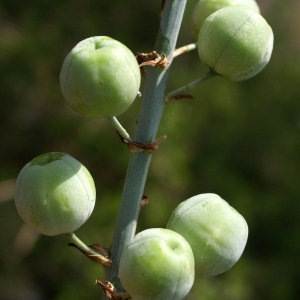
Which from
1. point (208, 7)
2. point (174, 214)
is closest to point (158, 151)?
point (208, 7)

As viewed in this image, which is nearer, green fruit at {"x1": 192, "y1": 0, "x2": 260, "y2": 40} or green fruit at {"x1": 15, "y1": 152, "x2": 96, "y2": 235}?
green fruit at {"x1": 15, "y1": 152, "x2": 96, "y2": 235}

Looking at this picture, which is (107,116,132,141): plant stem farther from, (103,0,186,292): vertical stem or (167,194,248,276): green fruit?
(167,194,248,276): green fruit

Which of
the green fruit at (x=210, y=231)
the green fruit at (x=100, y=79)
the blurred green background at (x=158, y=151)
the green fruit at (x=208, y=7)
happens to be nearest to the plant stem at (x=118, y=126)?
the green fruit at (x=100, y=79)

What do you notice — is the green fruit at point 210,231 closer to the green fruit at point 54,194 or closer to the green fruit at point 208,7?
the green fruit at point 54,194

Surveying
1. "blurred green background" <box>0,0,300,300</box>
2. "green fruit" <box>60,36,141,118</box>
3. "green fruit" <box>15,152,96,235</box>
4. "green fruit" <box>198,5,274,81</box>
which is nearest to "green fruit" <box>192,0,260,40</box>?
"green fruit" <box>198,5,274,81</box>

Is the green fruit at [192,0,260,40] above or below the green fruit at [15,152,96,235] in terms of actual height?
above

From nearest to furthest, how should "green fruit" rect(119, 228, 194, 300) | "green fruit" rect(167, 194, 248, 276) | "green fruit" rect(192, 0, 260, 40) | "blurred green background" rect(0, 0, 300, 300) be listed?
1. "green fruit" rect(119, 228, 194, 300)
2. "green fruit" rect(167, 194, 248, 276)
3. "green fruit" rect(192, 0, 260, 40)
4. "blurred green background" rect(0, 0, 300, 300)

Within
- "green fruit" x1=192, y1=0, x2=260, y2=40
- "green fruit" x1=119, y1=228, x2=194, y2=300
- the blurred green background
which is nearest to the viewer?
"green fruit" x1=119, y1=228, x2=194, y2=300
